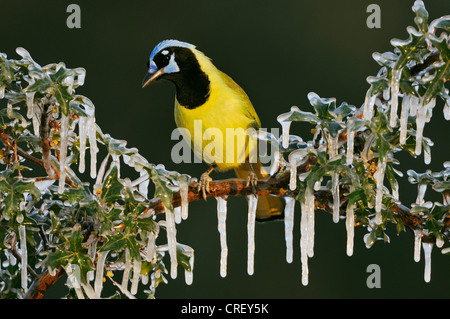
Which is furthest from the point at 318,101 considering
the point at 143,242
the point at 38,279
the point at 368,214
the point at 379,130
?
the point at 38,279

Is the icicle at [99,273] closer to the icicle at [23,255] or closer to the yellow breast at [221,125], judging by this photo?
the icicle at [23,255]

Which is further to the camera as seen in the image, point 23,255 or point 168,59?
point 168,59

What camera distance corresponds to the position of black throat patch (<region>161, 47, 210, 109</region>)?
1.57 metres

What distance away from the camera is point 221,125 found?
1.53 metres

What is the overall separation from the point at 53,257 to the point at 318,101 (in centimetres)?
51

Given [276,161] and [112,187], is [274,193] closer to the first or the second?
[276,161]

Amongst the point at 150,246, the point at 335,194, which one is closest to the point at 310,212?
the point at 335,194

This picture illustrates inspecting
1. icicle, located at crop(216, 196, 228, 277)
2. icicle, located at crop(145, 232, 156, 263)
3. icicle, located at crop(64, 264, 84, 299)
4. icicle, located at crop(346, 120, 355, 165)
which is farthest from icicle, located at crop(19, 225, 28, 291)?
icicle, located at crop(346, 120, 355, 165)

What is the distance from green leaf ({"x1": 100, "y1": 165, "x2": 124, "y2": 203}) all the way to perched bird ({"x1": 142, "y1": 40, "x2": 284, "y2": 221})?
496 mm

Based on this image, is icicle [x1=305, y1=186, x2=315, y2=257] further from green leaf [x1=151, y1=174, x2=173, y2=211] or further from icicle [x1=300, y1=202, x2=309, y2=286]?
green leaf [x1=151, y1=174, x2=173, y2=211]

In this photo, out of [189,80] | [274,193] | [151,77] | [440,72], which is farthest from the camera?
[189,80]

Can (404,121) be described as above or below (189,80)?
below

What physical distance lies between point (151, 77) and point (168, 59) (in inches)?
4.4

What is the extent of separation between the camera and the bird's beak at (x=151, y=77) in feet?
4.73
